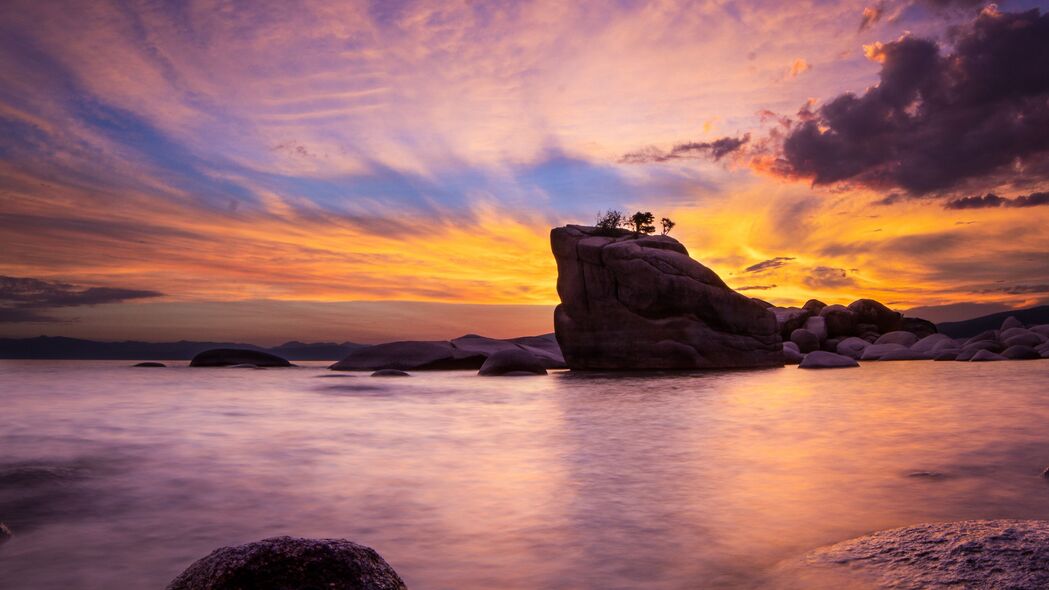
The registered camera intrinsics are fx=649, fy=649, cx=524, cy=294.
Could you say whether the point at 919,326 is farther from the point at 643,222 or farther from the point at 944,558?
the point at 944,558

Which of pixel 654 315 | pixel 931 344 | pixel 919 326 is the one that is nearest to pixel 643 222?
pixel 654 315

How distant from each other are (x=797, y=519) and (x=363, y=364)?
35.5 meters

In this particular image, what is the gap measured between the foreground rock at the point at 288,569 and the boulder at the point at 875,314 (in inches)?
1979

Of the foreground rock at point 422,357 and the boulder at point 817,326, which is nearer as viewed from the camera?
the foreground rock at point 422,357

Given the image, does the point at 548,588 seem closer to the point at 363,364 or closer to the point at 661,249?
the point at 661,249

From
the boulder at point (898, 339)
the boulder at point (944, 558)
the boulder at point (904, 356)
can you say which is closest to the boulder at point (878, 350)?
the boulder at point (904, 356)

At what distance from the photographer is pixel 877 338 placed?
1756 inches

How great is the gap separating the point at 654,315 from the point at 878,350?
16.5 metres

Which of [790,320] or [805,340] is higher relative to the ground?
[790,320]

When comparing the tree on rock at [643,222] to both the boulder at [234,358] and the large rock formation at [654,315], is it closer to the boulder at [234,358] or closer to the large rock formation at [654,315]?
the large rock formation at [654,315]

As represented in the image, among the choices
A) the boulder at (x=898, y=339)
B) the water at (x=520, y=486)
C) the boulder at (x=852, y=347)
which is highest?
the boulder at (x=898, y=339)

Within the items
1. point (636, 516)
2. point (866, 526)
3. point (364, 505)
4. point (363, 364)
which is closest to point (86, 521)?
point (364, 505)

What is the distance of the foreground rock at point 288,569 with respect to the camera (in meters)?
2.45

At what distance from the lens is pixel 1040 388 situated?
15430 millimetres
